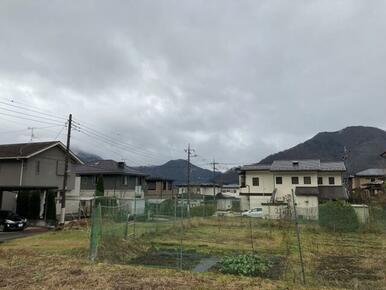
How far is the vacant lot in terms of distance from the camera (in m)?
9.16

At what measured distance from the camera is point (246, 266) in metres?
10.7

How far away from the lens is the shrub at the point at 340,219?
77.7ft

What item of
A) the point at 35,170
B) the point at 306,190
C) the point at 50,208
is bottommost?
the point at 50,208

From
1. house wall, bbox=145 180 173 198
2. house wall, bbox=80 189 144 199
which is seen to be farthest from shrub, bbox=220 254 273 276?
house wall, bbox=145 180 173 198

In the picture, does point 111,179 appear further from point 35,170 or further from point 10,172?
point 10,172

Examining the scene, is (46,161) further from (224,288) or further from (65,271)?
(224,288)

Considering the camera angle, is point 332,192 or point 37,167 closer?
point 37,167

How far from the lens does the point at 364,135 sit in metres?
105

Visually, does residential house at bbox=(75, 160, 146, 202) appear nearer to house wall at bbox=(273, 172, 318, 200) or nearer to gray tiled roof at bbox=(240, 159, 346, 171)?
gray tiled roof at bbox=(240, 159, 346, 171)

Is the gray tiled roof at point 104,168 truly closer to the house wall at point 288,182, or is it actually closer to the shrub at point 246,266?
the house wall at point 288,182

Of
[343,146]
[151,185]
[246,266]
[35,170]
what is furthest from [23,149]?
[343,146]

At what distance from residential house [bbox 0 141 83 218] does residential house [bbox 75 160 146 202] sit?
39.1 feet

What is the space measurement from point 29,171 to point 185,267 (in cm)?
2273

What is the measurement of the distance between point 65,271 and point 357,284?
749 cm
